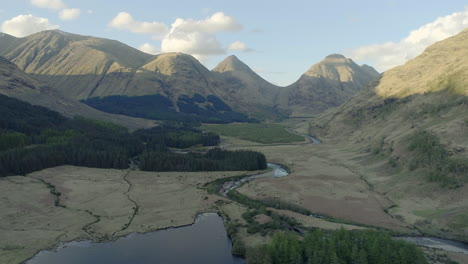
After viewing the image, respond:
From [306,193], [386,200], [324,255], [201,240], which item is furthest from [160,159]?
[324,255]

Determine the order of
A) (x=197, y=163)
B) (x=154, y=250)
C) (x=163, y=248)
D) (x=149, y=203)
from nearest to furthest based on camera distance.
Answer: (x=154, y=250)
(x=163, y=248)
(x=149, y=203)
(x=197, y=163)

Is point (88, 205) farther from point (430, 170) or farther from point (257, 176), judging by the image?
point (430, 170)

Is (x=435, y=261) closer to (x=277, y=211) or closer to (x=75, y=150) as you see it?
(x=277, y=211)

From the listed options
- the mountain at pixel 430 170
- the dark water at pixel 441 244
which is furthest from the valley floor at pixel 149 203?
the dark water at pixel 441 244

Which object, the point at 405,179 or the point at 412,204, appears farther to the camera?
the point at 405,179

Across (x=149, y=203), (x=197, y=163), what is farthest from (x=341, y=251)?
(x=197, y=163)

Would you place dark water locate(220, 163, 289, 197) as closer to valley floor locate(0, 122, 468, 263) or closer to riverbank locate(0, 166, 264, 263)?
valley floor locate(0, 122, 468, 263)
